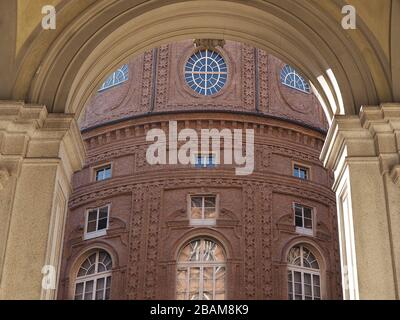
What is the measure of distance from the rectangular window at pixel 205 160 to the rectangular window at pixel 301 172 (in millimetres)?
4414

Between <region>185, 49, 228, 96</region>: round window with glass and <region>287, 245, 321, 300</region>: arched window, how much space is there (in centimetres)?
947

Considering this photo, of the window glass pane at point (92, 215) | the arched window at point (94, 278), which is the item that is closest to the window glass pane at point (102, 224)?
the window glass pane at point (92, 215)

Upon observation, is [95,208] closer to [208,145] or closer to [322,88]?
[208,145]

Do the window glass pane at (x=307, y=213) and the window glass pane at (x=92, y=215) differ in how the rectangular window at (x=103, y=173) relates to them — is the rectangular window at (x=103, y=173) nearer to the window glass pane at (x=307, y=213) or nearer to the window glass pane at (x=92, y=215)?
the window glass pane at (x=92, y=215)

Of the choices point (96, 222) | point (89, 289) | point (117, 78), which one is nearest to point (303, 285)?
point (89, 289)

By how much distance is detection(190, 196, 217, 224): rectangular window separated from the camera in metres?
32.9

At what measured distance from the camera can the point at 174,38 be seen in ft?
40.3

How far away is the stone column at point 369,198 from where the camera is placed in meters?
8.73

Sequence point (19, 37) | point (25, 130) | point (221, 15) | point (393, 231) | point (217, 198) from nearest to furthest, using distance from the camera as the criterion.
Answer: point (393, 231), point (25, 130), point (19, 37), point (221, 15), point (217, 198)

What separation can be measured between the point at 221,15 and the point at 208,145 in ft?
74.8

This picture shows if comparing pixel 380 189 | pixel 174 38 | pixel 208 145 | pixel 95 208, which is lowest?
pixel 380 189

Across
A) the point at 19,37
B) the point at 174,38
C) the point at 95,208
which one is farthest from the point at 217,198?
the point at 19,37

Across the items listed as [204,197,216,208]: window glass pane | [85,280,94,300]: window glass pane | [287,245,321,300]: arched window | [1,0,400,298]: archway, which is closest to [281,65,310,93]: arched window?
[204,197,216,208]: window glass pane

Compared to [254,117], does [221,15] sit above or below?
below
